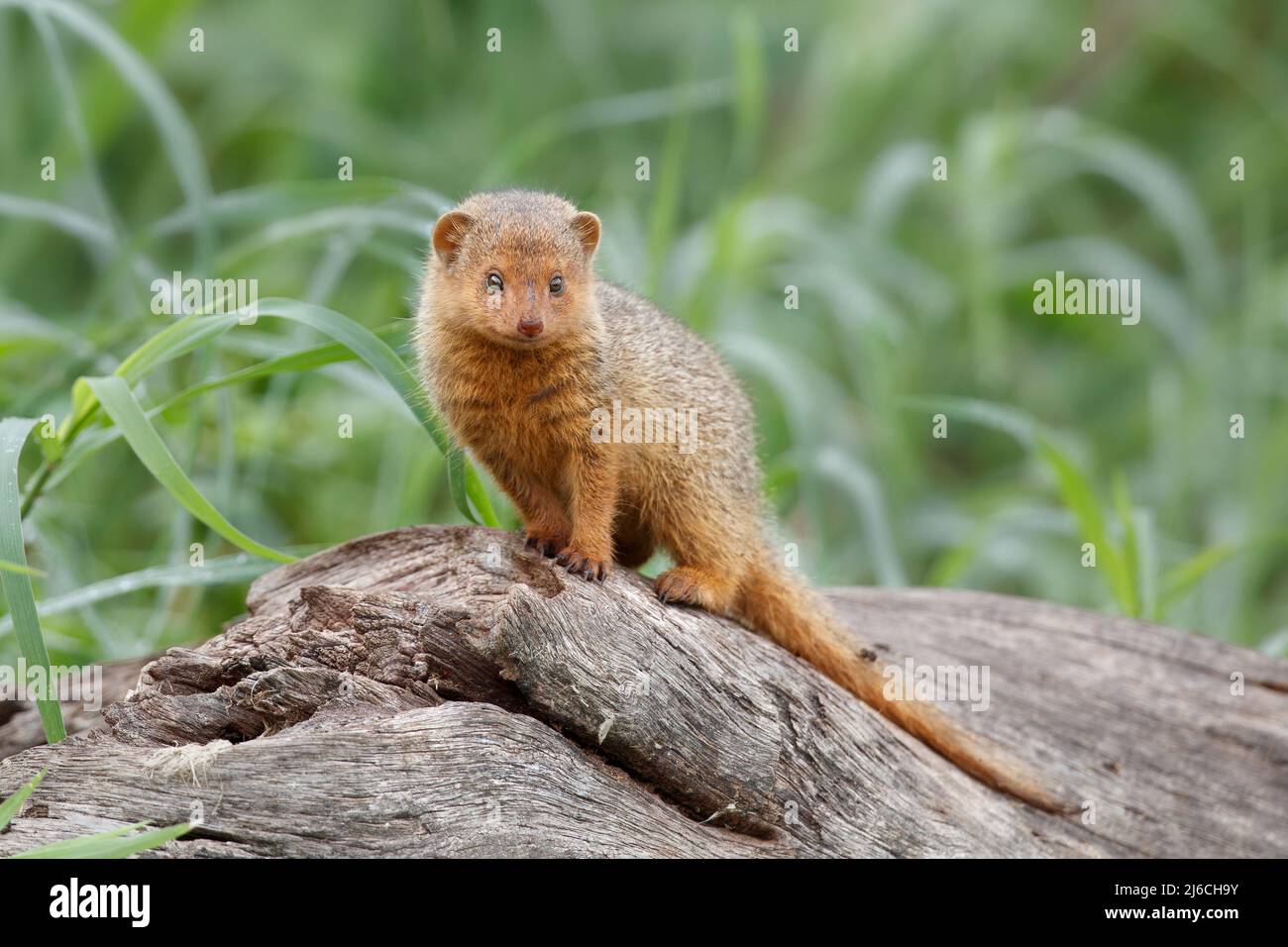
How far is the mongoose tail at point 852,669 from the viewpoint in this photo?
4555 millimetres

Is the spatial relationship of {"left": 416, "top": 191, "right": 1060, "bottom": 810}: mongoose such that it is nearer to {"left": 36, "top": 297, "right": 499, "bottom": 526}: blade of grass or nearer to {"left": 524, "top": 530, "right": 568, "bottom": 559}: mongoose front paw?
{"left": 524, "top": 530, "right": 568, "bottom": 559}: mongoose front paw

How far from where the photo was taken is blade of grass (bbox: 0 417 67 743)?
3492mm

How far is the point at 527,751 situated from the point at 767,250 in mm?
4766

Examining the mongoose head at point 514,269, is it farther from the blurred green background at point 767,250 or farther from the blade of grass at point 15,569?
the blade of grass at point 15,569

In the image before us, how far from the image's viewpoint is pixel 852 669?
4660mm

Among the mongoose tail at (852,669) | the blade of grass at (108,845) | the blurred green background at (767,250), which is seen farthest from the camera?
the blurred green background at (767,250)

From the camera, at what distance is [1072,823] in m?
4.53

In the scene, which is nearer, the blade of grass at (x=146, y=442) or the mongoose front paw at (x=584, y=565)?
the blade of grass at (x=146, y=442)

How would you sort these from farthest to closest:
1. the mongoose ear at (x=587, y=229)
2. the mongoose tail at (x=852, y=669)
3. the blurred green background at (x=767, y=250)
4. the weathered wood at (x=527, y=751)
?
the blurred green background at (x=767, y=250) → the mongoose ear at (x=587, y=229) → the mongoose tail at (x=852, y=669) → the weathered wood at (x=527, y=751)

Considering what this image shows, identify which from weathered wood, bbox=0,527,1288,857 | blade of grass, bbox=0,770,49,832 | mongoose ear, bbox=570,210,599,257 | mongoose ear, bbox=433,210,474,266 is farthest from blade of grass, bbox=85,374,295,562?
mongoose ear, bbox=570,210,599,257

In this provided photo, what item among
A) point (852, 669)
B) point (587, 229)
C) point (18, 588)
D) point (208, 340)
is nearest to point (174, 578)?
point (208, 340)

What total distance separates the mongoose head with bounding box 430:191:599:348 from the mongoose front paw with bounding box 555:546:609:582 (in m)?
0.68

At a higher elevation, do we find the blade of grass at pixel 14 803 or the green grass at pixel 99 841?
the blade of grass at pixel 14 803

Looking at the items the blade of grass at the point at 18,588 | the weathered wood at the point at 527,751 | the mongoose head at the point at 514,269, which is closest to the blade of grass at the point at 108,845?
the weathered wood at the point at 527,751
